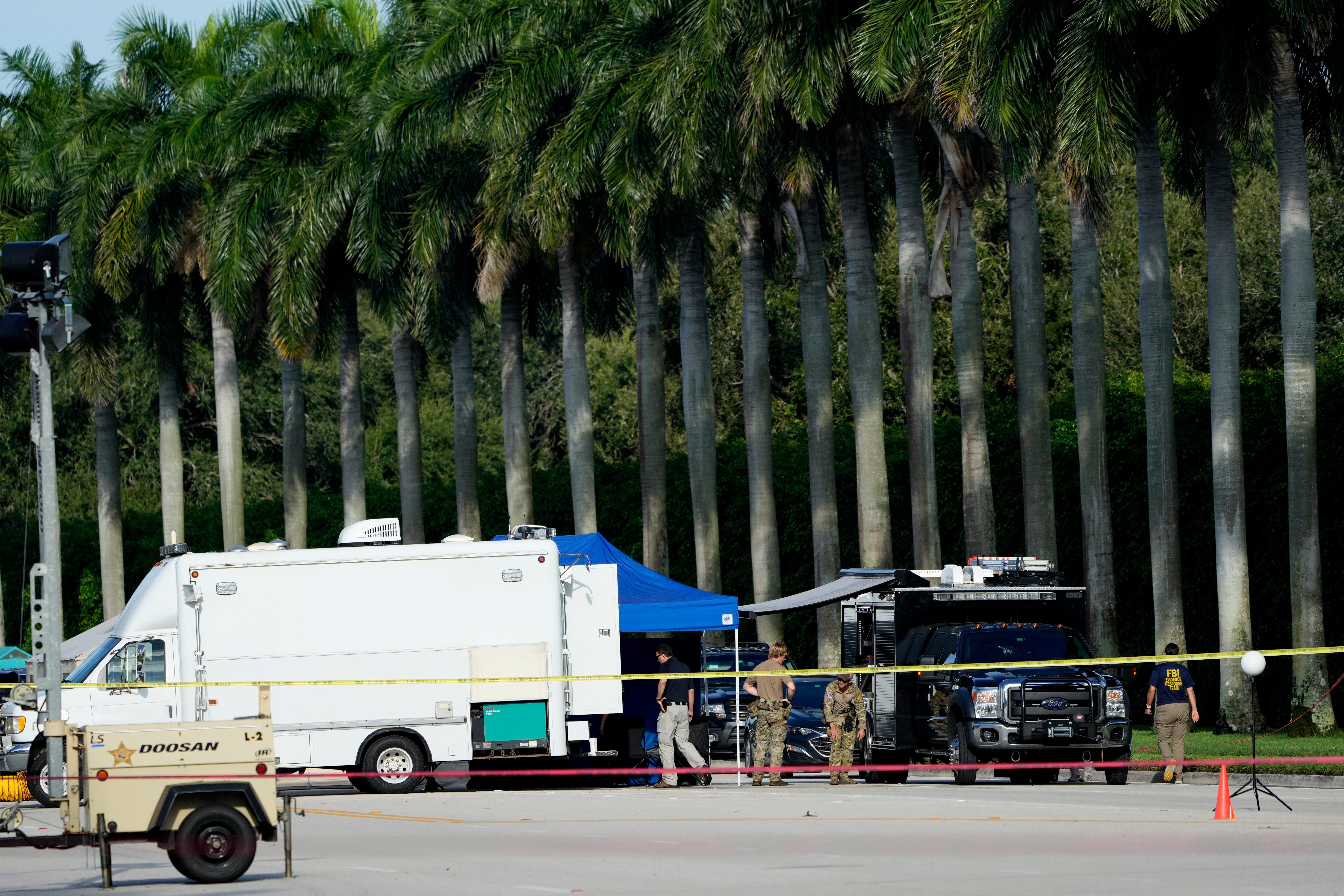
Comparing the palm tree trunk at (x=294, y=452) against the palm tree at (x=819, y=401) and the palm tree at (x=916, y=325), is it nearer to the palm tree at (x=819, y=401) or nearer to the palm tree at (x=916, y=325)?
the palm tree at (x=819, y=401)

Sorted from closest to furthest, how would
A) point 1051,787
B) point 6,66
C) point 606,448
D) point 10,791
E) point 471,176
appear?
point 10,791, point 1051,787, point 471,176, point 6,66, point 606,448

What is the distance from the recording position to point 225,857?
13.1 meters

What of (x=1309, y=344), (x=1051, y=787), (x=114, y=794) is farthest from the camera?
(x=1309, y=344)

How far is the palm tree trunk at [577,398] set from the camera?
120 feet

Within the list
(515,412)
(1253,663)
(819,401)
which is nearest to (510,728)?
(1253,663)

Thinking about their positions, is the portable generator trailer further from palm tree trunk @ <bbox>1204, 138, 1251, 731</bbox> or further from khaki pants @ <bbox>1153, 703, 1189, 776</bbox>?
palm tree trunk @ <bbox>1204, 138, 1251, 731</bbox>

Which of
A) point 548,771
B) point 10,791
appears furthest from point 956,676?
point 10,791

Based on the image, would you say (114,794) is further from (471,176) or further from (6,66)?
(6,66)

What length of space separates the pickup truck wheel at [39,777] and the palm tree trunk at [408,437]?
17.6 meters

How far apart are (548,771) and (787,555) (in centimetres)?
2286

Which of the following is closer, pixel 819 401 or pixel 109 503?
pixel 819 401

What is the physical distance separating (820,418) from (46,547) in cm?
2121

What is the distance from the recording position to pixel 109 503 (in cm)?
4781

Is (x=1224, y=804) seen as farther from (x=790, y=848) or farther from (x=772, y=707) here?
(x=772, y=707)
